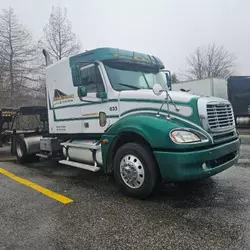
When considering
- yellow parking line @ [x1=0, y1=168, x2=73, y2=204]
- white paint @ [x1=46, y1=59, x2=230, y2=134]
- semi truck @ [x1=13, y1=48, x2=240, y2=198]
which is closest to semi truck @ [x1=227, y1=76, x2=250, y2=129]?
semi truck @ [x1=13, y1=48, x2=240, y2=198]

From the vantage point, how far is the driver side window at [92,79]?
485 cm

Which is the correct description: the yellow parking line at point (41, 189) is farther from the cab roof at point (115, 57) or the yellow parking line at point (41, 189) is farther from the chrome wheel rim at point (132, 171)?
the cab roof at point (115, 57)

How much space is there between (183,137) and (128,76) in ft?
6.14

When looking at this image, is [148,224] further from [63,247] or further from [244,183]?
[244,183]

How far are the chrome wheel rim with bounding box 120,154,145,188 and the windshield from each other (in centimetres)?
136

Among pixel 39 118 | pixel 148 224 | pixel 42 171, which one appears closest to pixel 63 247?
pixel 148 224

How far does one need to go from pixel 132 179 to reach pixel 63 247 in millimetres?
1609

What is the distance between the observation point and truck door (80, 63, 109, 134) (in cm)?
485

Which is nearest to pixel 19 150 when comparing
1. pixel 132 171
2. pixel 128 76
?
pixel 128 76

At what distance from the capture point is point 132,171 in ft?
13.4

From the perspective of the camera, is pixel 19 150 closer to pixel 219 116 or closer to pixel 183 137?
pixel 183 137

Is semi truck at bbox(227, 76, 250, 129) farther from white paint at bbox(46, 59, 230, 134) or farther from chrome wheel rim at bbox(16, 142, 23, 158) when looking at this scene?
chrome wheel rim at bbox(16, 142, 23, 158)

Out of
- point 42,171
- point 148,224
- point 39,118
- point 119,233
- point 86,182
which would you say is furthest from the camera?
point 39,118

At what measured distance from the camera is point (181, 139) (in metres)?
3.62
